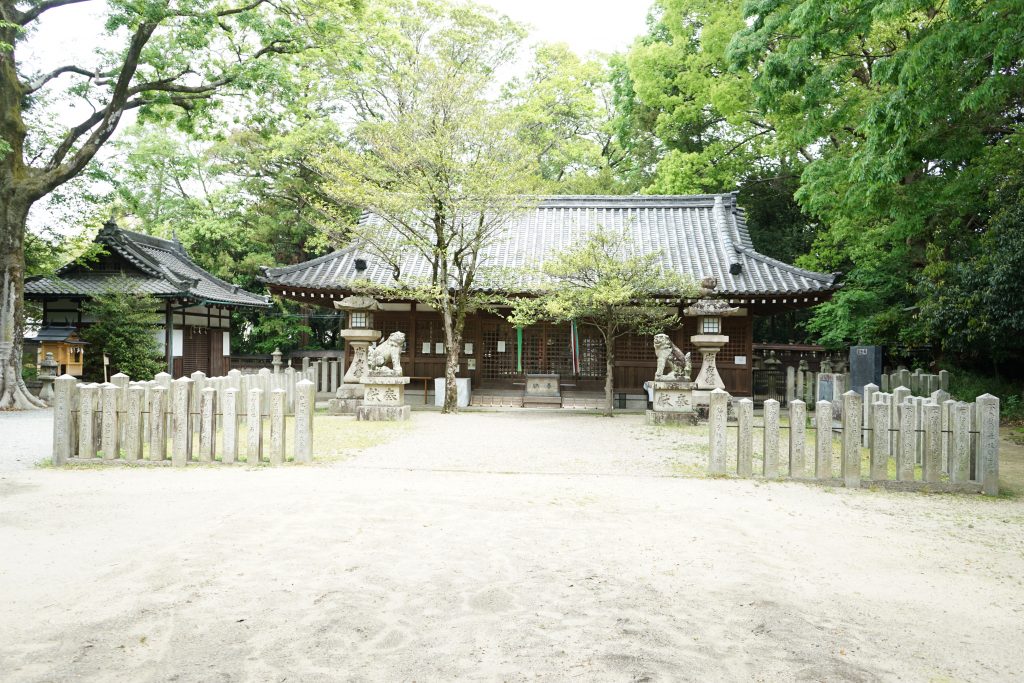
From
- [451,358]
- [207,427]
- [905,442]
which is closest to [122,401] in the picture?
[207,427]

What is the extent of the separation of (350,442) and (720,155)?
61.6 ft

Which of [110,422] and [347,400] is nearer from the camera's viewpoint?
[110,422]

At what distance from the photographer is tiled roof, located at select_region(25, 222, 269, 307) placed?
19.3 metres

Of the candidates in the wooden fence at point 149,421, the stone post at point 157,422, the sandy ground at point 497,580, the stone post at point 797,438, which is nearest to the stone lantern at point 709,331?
the stone post at point 797,438

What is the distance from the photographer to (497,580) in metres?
3.96

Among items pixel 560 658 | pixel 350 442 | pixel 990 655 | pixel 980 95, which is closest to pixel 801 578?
pixel 990 655

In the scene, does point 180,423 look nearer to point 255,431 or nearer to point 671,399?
point 255,431

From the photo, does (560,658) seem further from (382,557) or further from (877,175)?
(877,175)

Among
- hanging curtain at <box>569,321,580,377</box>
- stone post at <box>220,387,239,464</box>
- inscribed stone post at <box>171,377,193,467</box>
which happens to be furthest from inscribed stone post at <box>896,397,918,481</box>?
hanging curtain at <box>569,321,580,377</box>

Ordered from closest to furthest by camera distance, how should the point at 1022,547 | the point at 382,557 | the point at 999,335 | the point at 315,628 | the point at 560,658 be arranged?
the point at 560,658, the point at 315,628, the point at 382,557, the point at 1022,547, the point at 999,335

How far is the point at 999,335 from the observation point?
13.6m

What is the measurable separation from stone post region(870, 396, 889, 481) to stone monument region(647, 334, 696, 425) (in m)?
6.59

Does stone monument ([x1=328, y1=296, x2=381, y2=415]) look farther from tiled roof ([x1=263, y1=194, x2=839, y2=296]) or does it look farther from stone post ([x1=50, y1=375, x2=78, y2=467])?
stone post ([x1=50, y1=375, x2=78, y2=467])

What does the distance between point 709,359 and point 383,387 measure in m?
7.08
